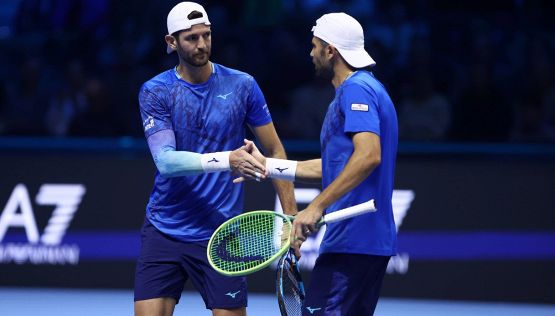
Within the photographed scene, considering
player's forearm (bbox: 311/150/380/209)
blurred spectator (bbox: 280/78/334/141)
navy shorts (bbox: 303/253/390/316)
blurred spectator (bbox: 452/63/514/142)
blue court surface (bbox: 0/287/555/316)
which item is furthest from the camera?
blurred spectator (bbox: 280/78/334/141)

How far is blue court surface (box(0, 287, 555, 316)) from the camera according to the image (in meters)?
8.41

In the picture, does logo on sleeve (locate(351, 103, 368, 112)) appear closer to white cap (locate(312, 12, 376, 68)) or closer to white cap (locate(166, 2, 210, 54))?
white cap (locate(312, 12, 376, 68))

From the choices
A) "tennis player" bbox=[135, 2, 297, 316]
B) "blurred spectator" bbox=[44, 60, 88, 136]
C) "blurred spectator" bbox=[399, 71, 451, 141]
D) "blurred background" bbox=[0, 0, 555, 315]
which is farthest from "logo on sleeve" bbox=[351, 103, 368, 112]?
"blurred spectator" bbox=[44, 60, 88, 136]

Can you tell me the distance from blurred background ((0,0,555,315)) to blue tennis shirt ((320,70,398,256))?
3.90m

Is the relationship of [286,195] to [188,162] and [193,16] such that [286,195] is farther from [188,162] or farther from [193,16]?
[193,16]

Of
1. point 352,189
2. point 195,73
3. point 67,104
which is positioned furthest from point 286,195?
point 67,104

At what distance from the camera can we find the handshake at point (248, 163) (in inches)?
201

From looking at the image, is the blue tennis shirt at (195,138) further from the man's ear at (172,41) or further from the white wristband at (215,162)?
the white wristband at (215,162)

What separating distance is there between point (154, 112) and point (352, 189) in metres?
1.29

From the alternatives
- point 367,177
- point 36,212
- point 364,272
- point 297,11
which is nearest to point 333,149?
point 367,177

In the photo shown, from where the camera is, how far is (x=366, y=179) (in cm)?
478

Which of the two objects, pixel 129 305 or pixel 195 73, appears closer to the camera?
pixel 195 73

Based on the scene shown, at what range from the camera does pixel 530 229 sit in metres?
8.66

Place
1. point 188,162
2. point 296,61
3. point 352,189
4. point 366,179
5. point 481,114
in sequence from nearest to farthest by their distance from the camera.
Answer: point 352,189, point 366,179, point 188,162, point 481,114, point 296,61
